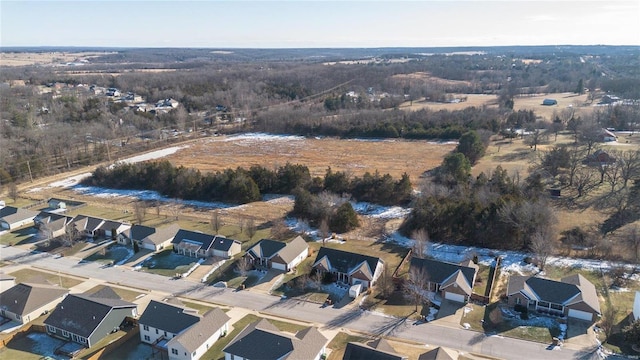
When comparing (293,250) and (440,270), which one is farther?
(293,250)

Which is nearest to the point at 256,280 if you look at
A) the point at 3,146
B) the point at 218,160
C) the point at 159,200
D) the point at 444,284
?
the point at 444,284

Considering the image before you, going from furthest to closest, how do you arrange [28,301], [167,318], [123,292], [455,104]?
[455,104] → [123,292] → [28,301] → [167,318]

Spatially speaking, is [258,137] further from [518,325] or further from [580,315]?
[580,315]

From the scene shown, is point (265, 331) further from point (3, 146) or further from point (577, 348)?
point (3, 146)

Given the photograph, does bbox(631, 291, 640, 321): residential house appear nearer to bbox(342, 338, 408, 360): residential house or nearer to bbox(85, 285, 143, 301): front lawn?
bbox(342, 338, 408, 360): residential house

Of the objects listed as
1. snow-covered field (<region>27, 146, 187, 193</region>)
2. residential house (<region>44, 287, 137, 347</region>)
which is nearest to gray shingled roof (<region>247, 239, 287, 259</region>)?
residential house (<region>44, 287, 137, 347</region>)

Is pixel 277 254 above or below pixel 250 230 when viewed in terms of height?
above

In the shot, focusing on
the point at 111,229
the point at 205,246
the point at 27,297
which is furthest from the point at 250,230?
the point at 27,297
